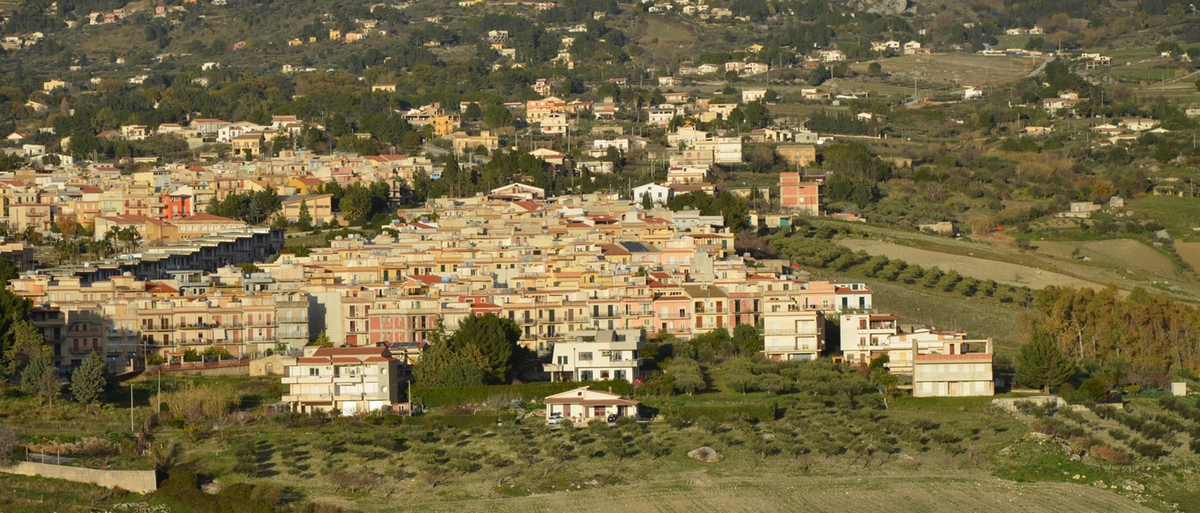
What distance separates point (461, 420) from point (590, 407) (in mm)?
2353

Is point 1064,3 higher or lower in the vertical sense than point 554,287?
higher

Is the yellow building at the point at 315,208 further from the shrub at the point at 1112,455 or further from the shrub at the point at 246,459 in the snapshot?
the shrub at the point at 1112,455

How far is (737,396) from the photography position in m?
42.2

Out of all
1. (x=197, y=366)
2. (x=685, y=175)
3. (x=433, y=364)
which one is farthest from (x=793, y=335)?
(x=685, y=175)

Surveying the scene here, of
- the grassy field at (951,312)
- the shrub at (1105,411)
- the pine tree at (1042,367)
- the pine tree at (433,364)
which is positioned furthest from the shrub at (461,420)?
the grassy field at (951,312)

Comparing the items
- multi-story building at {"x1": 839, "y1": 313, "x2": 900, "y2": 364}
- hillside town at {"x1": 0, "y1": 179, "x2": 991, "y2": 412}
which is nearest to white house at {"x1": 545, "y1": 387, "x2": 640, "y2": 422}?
hillside town at {"x1": 0, "y1": 179, "x2": 991, "y2": 412}

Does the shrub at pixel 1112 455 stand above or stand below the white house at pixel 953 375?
below

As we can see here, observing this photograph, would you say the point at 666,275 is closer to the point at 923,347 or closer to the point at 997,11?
the point at 923,347

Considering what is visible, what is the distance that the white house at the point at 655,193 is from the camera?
69.3 metres

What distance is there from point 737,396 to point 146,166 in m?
47.2

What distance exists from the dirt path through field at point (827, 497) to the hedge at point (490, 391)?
581 centimetres

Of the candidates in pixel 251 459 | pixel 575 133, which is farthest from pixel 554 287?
pixel 575 133

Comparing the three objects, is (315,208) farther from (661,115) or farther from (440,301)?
(661,115)

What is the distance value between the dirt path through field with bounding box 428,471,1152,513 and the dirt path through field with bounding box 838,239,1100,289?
22.9 m
